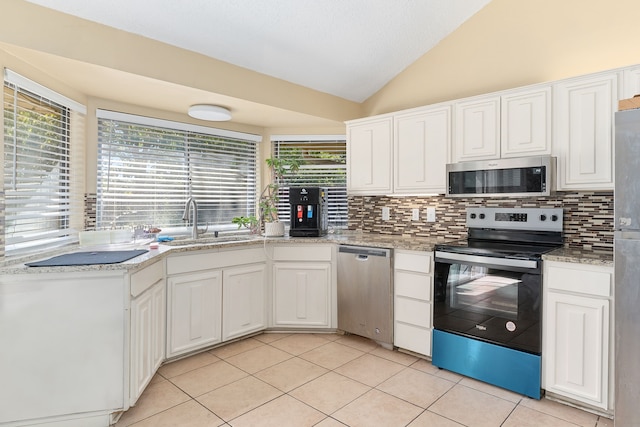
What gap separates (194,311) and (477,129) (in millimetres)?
2604

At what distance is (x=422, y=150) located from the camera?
3.16m

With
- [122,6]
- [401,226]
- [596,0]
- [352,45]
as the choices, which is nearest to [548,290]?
[401,226]

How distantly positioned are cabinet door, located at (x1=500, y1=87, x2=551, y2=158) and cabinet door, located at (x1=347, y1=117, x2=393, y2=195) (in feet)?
3.18

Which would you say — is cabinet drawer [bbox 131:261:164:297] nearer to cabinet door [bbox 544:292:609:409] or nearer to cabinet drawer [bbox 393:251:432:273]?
cabinet drawer [bbox 393:251:432:273]

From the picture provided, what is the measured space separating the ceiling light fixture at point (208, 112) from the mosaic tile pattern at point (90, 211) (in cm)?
106

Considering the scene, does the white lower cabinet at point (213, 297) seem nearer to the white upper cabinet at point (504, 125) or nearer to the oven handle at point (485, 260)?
the oven handle at point (485, 260)

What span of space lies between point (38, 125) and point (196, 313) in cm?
171

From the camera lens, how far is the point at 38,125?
8.23ft

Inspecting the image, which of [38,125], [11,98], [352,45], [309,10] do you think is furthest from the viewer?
[352,45]

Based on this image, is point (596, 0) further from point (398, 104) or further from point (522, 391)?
point (522, 391)

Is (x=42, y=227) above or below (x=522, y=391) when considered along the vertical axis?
above

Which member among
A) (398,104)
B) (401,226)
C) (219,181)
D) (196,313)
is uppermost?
(398,104)

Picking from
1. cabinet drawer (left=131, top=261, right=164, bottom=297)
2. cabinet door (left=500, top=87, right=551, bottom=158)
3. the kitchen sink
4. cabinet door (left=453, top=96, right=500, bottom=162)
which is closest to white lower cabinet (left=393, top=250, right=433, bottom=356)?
cabinet door (left=453, top=96, right=500, bottom=162)

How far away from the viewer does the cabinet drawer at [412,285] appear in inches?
112
